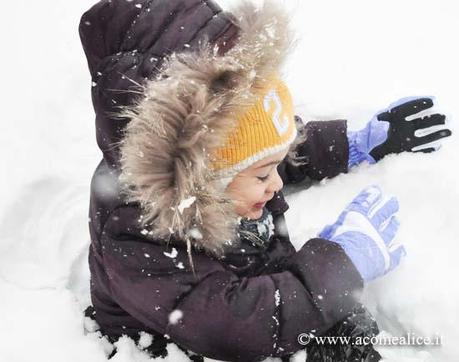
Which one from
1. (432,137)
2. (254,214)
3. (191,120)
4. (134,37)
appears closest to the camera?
(191,120)

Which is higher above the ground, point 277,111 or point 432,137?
point 277,111

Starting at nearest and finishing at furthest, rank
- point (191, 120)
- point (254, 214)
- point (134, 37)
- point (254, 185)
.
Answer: point (191, 120) < point (134, 37) < point (254, 185) < point (254, 214)

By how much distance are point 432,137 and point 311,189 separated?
0.42 metres

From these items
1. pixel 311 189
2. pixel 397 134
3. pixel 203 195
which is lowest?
pixel 311 189

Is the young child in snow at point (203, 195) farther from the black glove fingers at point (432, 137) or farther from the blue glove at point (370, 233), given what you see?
the black glove fingers at point (432, 137)

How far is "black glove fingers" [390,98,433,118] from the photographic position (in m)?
1.83

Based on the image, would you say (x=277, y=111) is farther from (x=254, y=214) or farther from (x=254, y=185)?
(x=254, y=214)

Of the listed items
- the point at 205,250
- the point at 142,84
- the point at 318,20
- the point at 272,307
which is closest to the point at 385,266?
the point at 272,307

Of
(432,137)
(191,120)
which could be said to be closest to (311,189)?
(432,137)

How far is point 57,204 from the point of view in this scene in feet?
6.32

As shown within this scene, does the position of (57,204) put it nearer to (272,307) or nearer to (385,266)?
(272,307)

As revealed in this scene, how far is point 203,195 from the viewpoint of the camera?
1096mm

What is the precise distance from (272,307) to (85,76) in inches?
60.3

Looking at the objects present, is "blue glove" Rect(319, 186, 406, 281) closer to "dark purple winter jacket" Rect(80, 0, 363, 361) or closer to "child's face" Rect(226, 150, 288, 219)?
"dark purple winter jacket" Rect(80, 0, 363, 361)
